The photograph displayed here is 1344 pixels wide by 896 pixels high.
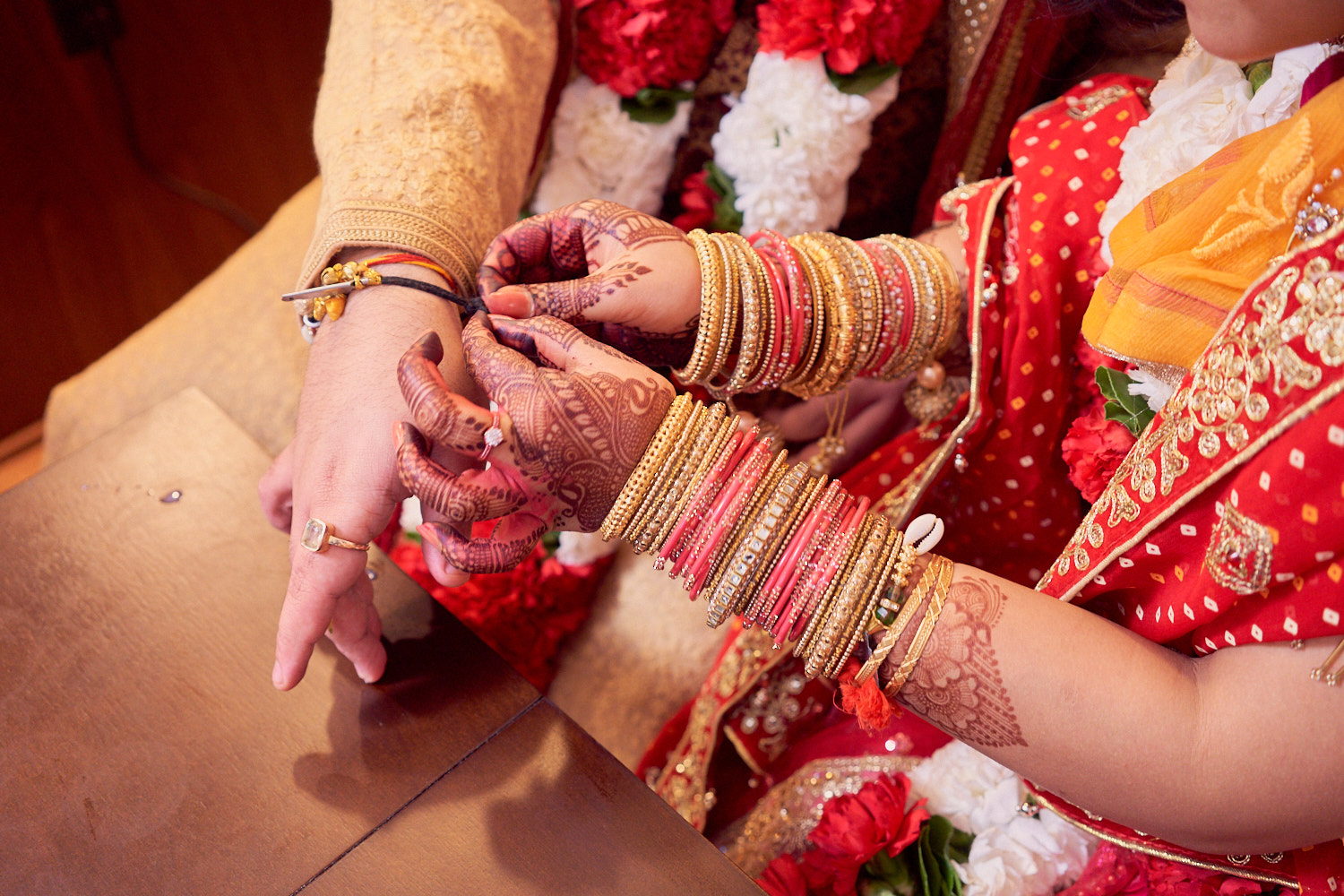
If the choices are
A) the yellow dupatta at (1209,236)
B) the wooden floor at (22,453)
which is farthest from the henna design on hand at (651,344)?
the wooden floor at (22,453)

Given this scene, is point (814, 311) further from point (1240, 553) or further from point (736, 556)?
point (1240, 553)

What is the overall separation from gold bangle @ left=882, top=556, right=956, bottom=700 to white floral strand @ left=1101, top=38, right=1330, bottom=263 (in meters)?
0.30

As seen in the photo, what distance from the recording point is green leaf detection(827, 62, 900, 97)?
3.05ft

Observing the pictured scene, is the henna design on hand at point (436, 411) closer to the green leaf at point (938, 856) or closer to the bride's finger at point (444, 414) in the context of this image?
the bride's finger at point (444, 414)

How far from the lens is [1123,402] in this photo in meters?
0.66

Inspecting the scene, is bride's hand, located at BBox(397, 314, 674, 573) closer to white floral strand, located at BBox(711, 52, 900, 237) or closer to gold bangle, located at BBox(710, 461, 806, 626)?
gold bangle, located at BBox(710, 461, 806, 626)

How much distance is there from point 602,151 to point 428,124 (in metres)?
0.26

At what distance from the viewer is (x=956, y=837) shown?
756mm

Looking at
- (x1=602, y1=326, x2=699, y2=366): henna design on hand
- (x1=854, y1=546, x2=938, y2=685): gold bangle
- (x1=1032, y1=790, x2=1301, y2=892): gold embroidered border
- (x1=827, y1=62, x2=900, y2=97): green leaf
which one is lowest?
(x1=1032, y1=790, x2=1301, y2=892): gold embroidered border

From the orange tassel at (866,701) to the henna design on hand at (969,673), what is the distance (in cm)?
2

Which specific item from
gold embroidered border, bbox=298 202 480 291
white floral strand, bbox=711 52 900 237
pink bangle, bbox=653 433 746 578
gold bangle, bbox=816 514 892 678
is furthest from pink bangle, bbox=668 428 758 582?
white floral strand, bbox=711 52 900 237

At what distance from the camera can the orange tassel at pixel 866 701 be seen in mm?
570

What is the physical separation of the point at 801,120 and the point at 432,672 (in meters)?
0.70

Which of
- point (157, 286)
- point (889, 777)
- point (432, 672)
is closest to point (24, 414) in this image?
point (157, 286)
